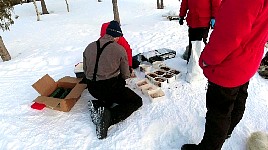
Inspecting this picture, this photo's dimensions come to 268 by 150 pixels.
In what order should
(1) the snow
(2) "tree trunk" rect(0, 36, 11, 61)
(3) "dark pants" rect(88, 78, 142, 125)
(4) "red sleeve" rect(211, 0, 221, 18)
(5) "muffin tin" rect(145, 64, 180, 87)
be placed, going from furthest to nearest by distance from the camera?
(2) "tree trunk" rect(0, 36, 11, 61), (5) "muffin tin" rect(145, 64, 180, 87), (4) "red sleeve" rect(211, 0, 221, 18), (3) "dark pants" rect(88, 78, 142, 125), (1) the snow

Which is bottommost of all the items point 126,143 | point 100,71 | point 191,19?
point 126,143

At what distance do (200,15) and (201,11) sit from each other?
0.22 ft

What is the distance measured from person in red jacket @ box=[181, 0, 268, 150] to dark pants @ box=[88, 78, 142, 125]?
1.15m

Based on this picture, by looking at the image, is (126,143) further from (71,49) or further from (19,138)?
(71,49)

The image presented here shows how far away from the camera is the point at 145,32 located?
7.79m

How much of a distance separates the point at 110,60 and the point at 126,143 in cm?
105

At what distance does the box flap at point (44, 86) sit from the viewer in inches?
143

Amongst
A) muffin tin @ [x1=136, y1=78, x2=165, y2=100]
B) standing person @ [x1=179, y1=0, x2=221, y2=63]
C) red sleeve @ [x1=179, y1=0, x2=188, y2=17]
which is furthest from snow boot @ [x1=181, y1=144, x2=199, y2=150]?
red sleeve @ [x1=179, y1=0, x2=188, y2=17]

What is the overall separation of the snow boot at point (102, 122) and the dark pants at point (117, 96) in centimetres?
18

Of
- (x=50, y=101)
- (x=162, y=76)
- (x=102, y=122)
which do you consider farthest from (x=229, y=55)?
(x=50, y=101)

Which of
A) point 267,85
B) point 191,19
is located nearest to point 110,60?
point 191,19

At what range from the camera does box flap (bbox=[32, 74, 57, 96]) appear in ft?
11.9

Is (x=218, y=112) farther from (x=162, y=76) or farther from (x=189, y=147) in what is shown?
(x=162, y=76)

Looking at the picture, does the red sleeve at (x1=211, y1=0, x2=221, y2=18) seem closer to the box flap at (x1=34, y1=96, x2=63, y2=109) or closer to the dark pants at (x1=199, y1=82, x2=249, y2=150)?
the dark pants at (x1=199, y1=82, x2=249, y2=150)
